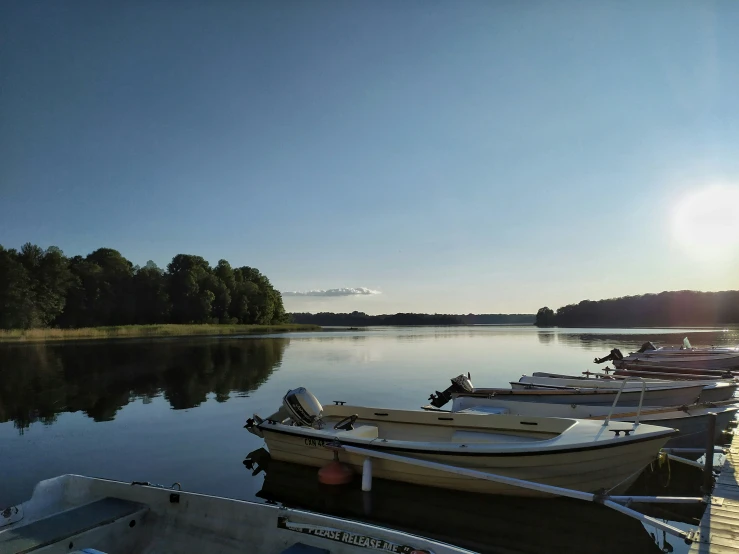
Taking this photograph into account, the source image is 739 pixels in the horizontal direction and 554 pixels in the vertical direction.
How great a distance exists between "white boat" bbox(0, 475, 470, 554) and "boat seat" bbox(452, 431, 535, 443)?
4.94 m

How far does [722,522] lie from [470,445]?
133 inches

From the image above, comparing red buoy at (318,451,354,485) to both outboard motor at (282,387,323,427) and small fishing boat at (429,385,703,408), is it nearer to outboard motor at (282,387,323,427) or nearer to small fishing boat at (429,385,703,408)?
outboard motor at (282,387,323,427)

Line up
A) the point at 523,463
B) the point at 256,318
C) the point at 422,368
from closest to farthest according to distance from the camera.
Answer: the point at 523,463 < the point at 422,368 < the point at 256,318

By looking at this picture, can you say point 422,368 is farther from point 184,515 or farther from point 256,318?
point 256,318

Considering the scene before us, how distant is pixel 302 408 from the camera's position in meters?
9.94

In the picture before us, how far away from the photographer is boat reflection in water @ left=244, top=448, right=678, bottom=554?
6.39m

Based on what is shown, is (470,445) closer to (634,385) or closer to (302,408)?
(302,408)

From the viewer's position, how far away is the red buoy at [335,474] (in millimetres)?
8594

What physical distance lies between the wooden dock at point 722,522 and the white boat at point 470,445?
99 centimetres

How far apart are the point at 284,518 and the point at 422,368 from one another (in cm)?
2393

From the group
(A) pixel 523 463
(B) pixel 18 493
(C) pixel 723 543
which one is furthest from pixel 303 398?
(C) pixel 723 543

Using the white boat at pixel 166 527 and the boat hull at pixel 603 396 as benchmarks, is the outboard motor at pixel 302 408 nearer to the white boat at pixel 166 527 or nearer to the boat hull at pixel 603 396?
the white boat at pixel 166 527

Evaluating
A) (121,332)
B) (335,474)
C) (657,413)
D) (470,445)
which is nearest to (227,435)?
(335,474)

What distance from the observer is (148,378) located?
2398 centimetres
